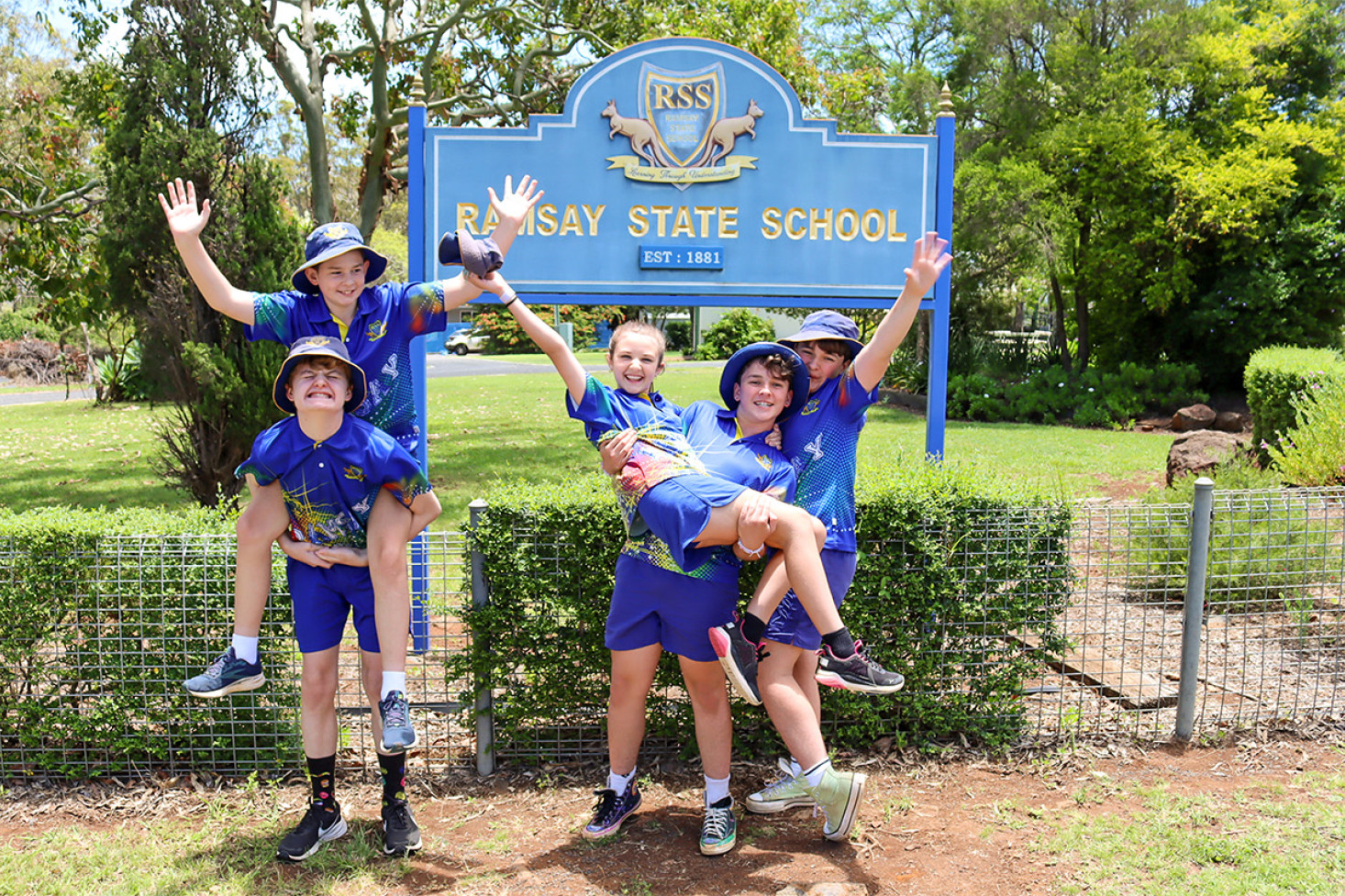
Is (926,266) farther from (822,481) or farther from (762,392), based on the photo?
(822,481)

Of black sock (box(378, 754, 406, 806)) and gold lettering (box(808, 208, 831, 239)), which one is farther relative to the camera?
gold lettering (box(808, 208, 831, 239))

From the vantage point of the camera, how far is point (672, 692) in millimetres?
4230

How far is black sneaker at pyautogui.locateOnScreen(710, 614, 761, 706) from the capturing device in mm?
3088

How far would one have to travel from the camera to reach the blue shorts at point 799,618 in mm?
3402

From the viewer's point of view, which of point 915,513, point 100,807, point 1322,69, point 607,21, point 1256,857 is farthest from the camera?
point 1322,69

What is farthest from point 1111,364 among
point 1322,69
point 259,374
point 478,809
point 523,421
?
point 478,809

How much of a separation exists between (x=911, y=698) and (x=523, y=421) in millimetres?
12866

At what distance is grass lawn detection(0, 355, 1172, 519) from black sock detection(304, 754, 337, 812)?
128 inches

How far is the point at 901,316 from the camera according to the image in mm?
3268

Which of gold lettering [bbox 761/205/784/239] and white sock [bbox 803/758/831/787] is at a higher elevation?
gold lettering [bbox 761/205/784/239]

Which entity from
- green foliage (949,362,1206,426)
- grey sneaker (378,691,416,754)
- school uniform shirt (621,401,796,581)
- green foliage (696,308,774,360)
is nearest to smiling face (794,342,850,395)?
school uniform shirt (621,401,796,581)

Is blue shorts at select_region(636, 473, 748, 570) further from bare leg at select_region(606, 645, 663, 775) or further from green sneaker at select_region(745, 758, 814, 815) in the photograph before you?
green sneaker at select_region(745, 758, 814, 815)

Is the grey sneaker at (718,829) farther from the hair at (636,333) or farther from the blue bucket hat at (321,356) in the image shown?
the blue bucket hat at (321,356)

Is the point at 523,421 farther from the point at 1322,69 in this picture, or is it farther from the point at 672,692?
the point at 1322,69
